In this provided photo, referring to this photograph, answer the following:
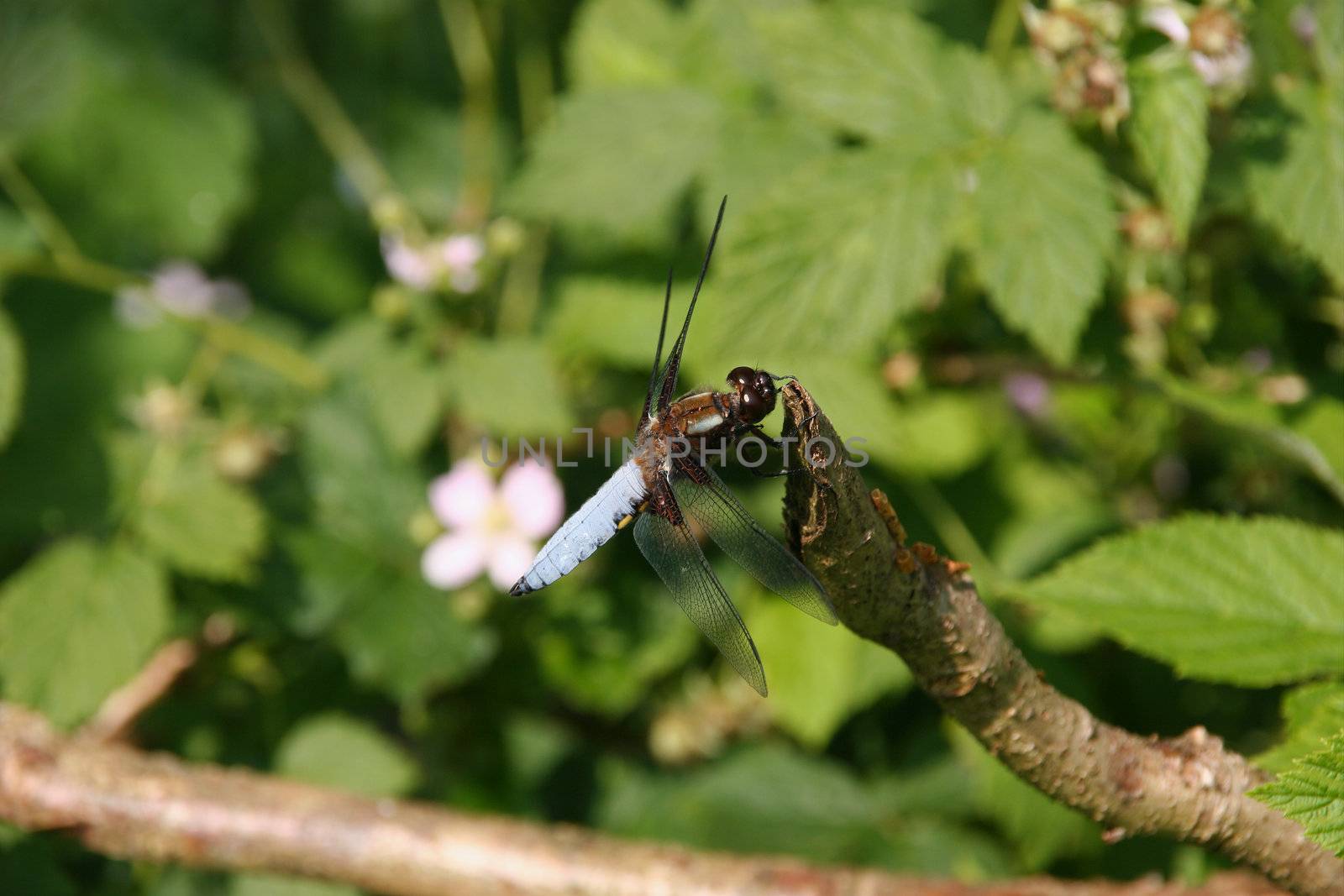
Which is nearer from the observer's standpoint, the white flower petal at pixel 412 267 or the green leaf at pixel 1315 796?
the green leaf at pixel 1315 796

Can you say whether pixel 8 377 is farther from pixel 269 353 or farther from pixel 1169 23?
pixel 1169 23

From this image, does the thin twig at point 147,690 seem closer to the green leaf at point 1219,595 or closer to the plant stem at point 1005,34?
the green leaf at point 1219,595

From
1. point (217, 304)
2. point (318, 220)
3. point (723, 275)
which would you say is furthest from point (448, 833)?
point (318, 220)

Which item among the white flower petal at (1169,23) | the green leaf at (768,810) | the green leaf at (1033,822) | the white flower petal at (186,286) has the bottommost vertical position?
the green leaf at (768,810)

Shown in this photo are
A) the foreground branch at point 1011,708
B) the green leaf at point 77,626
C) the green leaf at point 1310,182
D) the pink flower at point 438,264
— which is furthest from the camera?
the pink flower at point 438,264

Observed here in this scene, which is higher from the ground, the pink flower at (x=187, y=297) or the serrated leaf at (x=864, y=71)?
the serrated leaf at (x=864, y=71)

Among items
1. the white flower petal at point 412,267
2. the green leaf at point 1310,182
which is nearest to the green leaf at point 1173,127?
the green leaf at point 1310,182
